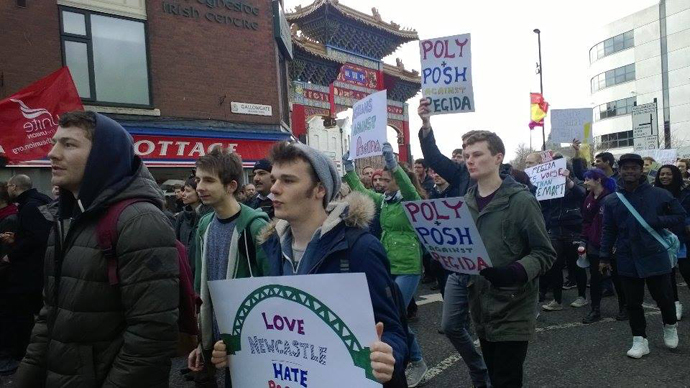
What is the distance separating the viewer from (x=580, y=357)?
184 inches

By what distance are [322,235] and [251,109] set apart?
517 inches

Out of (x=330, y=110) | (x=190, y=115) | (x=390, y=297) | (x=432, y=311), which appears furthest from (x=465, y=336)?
(x=330, y=110)

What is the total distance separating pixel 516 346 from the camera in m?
2.94

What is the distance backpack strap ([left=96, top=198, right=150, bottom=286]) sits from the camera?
6.28 feet

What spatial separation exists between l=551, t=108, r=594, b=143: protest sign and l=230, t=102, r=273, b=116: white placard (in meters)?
8.22

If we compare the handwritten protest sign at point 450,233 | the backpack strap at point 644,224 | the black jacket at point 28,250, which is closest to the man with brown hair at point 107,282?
the handwritten protest sign at point 450,233

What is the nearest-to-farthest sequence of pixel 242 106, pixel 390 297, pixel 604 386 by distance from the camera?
1. pixel 390 297
2. pixel 604 386
3. pixel 242 106

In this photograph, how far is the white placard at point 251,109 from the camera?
14.1 meters

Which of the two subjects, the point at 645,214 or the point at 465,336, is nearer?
the point at 465,336

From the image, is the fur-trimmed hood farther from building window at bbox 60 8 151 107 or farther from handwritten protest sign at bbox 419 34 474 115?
building window at bbox 60 8 151 107

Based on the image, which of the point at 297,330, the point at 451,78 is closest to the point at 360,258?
the point at 297,330

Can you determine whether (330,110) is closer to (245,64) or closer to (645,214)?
(245,64)

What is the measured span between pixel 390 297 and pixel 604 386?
3178mm

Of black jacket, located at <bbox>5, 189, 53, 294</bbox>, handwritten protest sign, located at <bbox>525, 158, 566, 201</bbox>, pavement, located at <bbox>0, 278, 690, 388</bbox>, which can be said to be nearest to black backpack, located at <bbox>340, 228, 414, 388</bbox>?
pavement, located at <bbox>0, 278, 690, 388</bbox>
